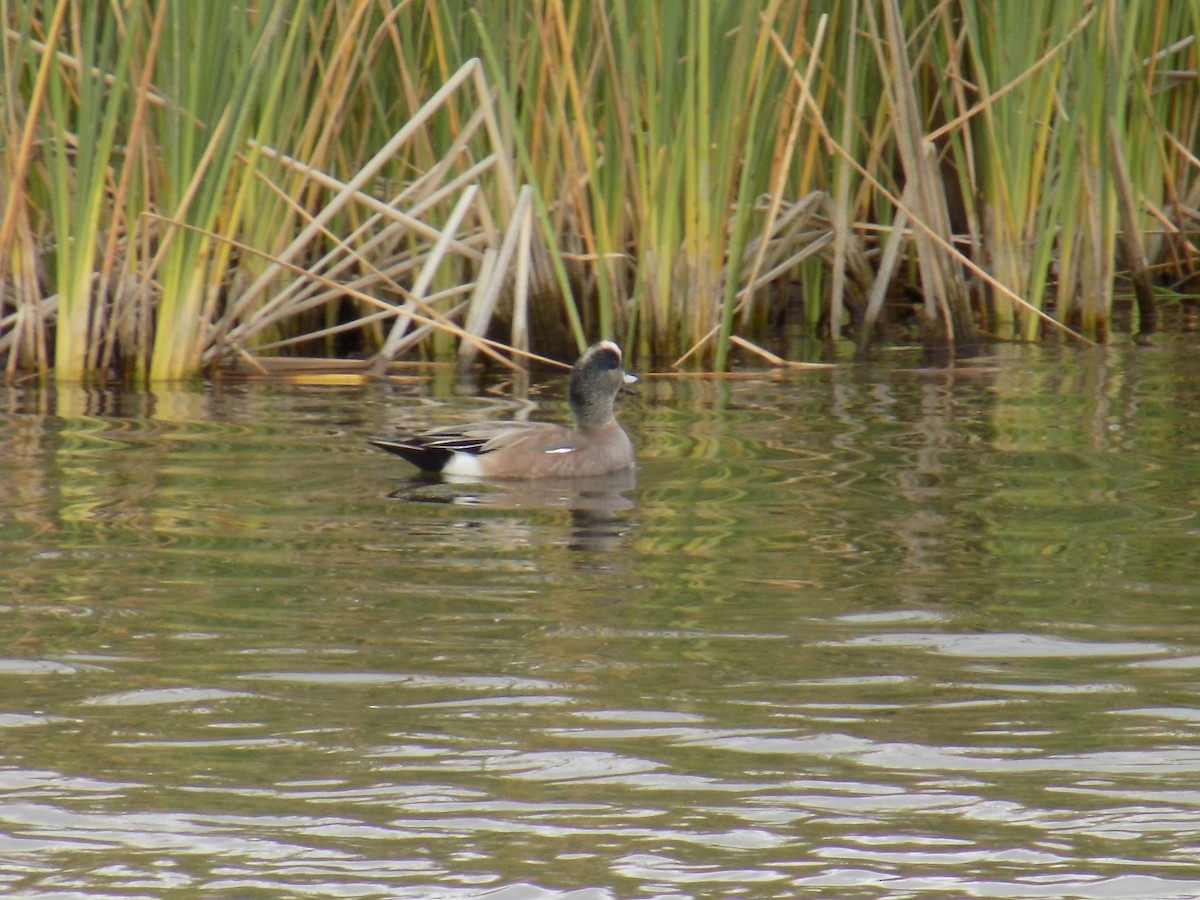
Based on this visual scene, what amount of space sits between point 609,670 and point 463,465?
2.82 metres

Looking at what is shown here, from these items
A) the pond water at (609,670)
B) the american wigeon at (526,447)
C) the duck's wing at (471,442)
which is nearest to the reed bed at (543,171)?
the pond water at (609,670)

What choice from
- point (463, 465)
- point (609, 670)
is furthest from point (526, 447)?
point (609, 670)

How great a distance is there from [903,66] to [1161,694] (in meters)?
5.63

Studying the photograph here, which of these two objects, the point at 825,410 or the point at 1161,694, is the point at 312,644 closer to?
the point at 1161,694

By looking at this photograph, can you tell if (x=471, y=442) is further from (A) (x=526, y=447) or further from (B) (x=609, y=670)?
(B) (x=609, y=670)

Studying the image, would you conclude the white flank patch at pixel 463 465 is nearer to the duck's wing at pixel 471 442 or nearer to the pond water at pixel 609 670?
the duck's wing at pixel 471 442

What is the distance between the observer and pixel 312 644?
4293 mm

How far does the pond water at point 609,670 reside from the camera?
3.04m

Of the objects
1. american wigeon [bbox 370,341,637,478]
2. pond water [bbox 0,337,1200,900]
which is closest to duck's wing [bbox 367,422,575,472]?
american wigeon [bbox 370,341,637,478]

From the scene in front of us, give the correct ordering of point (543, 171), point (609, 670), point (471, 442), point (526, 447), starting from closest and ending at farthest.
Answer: point (609, 670)
point (471, 442)
point (526, 447)
point (543, 171)

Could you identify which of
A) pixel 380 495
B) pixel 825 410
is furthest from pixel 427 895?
pixel 825 410

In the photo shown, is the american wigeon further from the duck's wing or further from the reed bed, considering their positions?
the reed bed

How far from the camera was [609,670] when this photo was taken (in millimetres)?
4090

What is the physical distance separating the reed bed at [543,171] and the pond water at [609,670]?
4.40 feet
